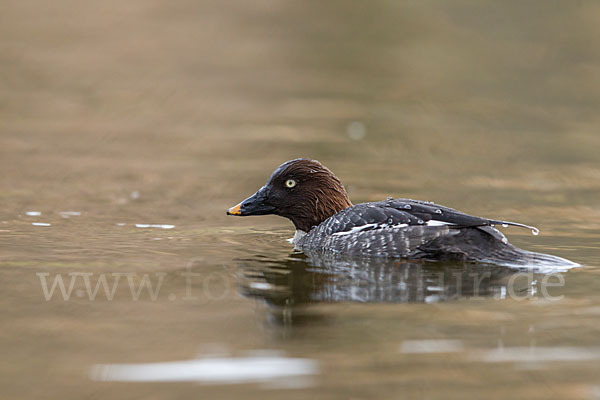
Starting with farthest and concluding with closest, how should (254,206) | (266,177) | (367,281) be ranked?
(266,177) < (254,206) < (367,281)

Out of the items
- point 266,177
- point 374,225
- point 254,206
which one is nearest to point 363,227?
point 374,225

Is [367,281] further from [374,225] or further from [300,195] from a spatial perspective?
[300,195]

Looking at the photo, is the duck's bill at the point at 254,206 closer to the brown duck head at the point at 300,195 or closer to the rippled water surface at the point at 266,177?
the brown duck head at the point at 300,195

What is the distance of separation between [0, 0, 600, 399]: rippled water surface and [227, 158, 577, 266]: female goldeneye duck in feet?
0.68

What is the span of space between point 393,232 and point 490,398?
341 centimetres

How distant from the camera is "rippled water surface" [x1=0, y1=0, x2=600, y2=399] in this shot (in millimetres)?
5188

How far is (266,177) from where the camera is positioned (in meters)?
12.2

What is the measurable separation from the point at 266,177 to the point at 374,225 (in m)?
4.21

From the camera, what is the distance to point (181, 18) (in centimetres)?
2247

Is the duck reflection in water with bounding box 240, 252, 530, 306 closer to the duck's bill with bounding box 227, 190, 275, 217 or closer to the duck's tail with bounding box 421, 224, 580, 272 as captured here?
the duck's tail with bounding box 421, 224, 580, 272

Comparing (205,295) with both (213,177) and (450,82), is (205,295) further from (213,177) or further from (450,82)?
(450,82)

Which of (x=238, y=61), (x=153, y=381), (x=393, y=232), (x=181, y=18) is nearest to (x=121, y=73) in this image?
(x=238, y=61)

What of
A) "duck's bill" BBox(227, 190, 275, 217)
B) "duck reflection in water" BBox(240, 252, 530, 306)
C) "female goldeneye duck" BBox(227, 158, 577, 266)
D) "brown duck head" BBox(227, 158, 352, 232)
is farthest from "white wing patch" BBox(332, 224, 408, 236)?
"duck's bill" BBox(227, 190, 275, 217)

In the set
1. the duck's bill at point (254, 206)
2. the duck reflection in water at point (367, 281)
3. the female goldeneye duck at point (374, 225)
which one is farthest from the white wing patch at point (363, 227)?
the duck's bill at point (254, 206)
